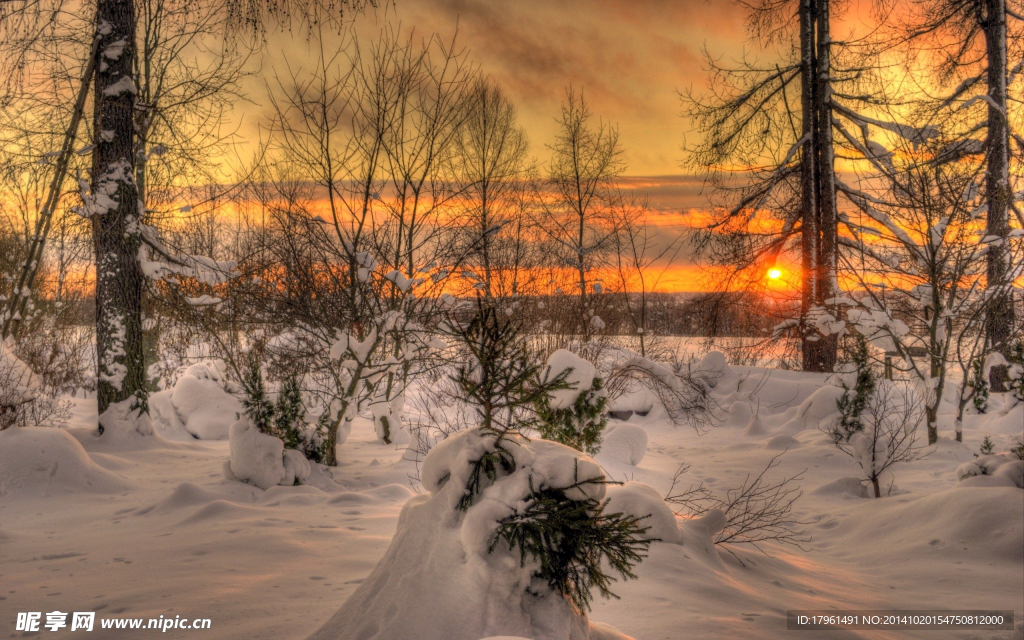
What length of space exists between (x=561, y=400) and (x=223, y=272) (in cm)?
496

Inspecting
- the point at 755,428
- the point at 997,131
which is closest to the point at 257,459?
the point at 755,428

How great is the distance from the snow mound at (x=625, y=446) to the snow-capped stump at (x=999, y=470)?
3.77 metres

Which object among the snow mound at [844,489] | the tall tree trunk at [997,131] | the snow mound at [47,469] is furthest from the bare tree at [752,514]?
the tall tree trunk at [997,131]

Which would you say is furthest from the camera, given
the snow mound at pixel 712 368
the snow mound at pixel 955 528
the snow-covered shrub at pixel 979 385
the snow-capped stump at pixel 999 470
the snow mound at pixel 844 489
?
the snow mound at pixel 712 368

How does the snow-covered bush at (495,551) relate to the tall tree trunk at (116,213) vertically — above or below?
below

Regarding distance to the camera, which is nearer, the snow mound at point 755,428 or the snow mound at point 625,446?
the snow mound at point 625,446

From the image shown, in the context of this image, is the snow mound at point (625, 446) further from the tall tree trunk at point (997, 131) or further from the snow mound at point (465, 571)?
the tall tree trunk at point (997, 131)

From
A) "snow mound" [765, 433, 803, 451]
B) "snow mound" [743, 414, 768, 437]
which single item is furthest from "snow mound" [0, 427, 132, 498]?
"snow mound" [743, 414, 768, 437]

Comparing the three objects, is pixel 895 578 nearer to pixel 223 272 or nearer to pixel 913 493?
pixel 913 493

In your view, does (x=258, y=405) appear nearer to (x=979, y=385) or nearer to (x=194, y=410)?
(x=194, y=410)

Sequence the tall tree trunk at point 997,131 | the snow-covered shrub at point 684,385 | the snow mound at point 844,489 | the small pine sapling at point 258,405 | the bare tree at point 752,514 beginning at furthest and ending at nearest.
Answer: the snow-covered shrub at point 684,385
the tall tree trunk at point 997,131
the snow mound at point 844,489
the small pine sapling at point 258,405
the bare tree at point 752,514

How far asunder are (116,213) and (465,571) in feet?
27.4

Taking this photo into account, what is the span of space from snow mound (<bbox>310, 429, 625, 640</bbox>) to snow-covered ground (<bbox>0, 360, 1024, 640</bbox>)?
79cm

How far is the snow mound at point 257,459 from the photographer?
6723mm
